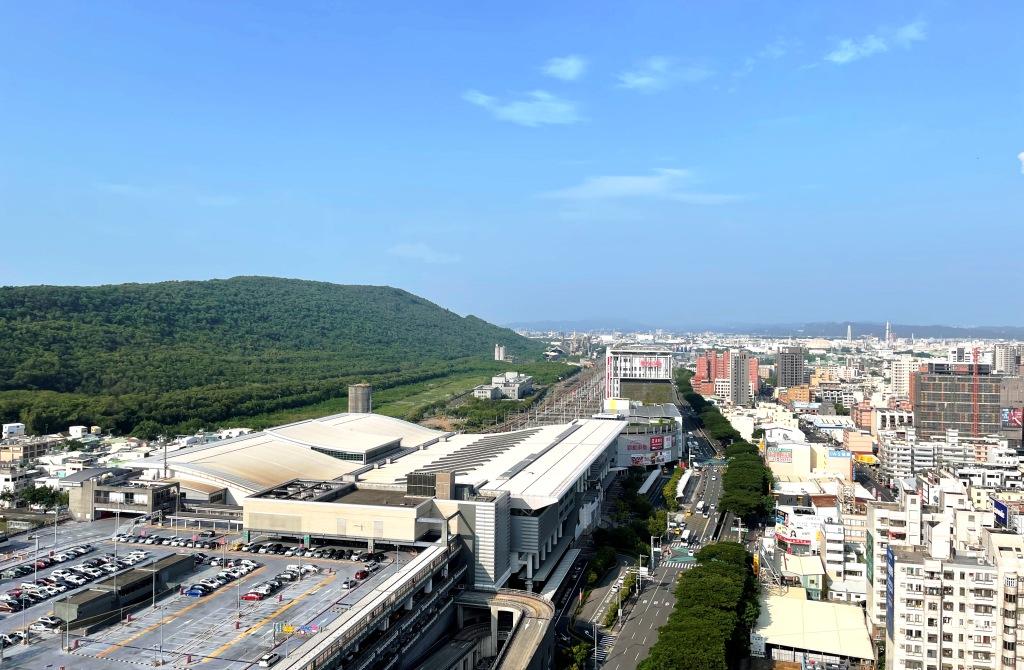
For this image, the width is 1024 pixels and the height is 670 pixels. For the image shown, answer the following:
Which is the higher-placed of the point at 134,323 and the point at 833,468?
the point at 134,323

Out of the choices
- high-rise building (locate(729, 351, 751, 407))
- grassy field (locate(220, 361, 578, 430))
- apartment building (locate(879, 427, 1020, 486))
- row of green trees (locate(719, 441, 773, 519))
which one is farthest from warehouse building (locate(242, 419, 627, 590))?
high-rise building (locate(729, 351, 751, 407))

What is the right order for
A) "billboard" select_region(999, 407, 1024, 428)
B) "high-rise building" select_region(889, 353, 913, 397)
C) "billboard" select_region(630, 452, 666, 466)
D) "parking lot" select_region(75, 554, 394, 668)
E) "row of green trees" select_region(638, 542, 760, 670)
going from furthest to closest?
"high-rise building" select_region(889, 353, 913, 397)
"billboard" select_region(999, 407, 1024, 428)
"billboard" select_region(630, 452, 666, 466)
"row of green trees" select_region(638, 542, 760, 670)
"parking lot" select_region(75, 554, 394, 668)

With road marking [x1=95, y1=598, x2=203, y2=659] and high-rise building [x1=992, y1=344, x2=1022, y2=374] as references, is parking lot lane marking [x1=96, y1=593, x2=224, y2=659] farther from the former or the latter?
high-rise building [x1=992, y1=344, x2=1022, y2=374]

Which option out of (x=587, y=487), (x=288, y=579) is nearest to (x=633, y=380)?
(x=587, y=487)

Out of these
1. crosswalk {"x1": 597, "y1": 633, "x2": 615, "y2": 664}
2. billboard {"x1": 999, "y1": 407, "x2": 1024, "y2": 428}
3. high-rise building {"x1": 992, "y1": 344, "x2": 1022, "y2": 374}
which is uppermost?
high-rise building {"x1": 992, "y1": 344, "x2": 1022, "y2": 374}

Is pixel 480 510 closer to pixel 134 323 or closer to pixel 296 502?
pixel 296 502

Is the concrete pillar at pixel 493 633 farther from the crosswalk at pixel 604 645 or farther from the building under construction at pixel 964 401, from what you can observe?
the building under construction at pixel 964 401

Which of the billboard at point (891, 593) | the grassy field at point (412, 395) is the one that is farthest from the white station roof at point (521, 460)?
the grassy field at point (412, 395)

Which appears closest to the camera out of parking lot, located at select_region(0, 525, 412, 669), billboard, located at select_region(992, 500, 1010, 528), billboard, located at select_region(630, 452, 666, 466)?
parking lot, located at select_region(0, 525, 412, 669)
